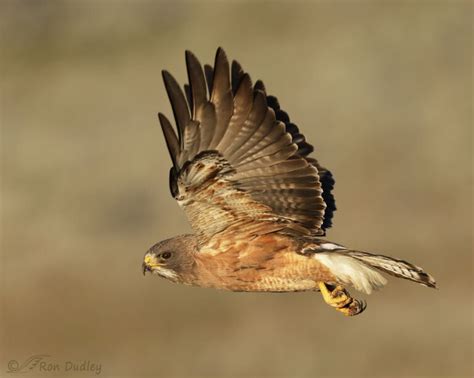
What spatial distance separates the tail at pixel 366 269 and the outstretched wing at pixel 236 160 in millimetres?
507

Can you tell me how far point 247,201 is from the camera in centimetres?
1177

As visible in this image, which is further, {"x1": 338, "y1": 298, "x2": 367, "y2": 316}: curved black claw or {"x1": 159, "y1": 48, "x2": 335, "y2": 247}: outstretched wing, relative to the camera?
{"x1": 338, "y1": 298, "x2": 367, "y2": 316}: curved black claw

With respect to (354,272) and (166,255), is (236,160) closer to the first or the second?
(166,255)

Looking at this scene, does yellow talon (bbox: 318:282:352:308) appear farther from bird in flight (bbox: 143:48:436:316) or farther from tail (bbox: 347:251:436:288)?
tail (bbox: 347:251:436:288)

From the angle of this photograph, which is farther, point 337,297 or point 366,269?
point 337,297

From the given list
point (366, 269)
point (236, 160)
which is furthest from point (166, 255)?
point (366, 269)

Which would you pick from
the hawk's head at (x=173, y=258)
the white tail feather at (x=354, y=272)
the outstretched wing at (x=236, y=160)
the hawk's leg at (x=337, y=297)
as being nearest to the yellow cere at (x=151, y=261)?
the hawk's head at (x=173, y=258)

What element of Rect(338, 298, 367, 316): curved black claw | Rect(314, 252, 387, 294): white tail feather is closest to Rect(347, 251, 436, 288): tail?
Rect(314, 252, 387, 294): white tail feather

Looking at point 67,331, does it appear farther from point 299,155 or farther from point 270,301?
point 299,155

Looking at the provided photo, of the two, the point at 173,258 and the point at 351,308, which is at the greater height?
the point at 173,258
